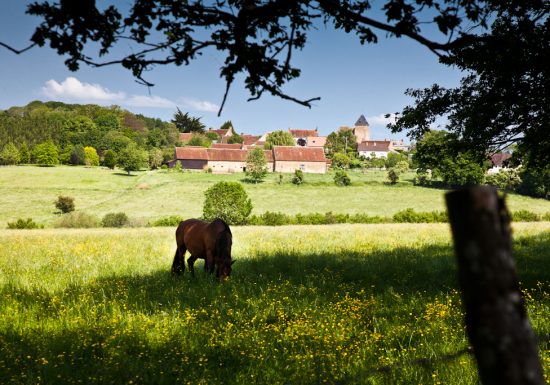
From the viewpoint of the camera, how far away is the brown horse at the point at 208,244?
921cm

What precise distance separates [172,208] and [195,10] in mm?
50865

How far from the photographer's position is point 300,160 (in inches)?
3711

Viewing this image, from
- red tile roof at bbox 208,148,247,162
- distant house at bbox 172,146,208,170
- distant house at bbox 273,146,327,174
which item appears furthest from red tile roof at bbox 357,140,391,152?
distant house at bbox 172,146,208,170

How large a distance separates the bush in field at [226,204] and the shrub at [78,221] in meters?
11.2

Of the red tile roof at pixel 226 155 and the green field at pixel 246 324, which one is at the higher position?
the red tile roof at pixel 226 155

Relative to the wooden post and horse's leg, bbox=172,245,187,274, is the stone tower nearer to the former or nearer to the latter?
horse's leg, bbox=172,245,187,274

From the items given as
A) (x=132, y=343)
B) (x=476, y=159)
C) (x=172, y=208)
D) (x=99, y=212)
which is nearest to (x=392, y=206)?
(x=172, y=208)

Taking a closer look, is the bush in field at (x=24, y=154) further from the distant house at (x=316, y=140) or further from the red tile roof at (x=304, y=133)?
the distant house at (x=316, y=140)

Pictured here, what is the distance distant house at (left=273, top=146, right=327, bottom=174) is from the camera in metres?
93.6

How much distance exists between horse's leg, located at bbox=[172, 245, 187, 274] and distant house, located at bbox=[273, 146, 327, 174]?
275 ft

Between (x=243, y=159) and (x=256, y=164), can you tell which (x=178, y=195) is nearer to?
(x=256, y=164)

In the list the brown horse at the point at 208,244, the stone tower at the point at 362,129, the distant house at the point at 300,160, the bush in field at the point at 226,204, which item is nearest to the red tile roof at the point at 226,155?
the distant house at the point at 300,160

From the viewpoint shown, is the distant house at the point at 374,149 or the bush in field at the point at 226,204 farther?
the distant house at the point at 374,149

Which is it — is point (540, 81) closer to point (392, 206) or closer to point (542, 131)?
point (542, 131)
